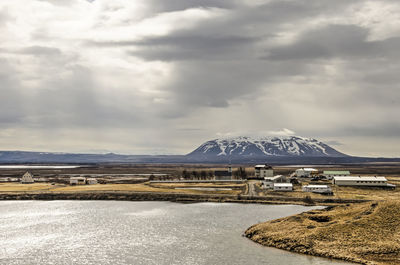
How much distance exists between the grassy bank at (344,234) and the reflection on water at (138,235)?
270 cm

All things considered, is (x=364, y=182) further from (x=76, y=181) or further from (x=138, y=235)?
(x=76, y=181)

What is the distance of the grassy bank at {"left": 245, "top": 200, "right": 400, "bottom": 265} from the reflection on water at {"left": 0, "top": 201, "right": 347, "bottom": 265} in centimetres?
270

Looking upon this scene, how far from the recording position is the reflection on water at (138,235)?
157 feet

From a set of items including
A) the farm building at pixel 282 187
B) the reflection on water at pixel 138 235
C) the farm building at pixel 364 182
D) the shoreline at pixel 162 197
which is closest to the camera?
the reflection on water at pixel 138 235

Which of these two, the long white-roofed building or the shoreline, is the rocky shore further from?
the long white-roofed building

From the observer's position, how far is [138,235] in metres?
62.1

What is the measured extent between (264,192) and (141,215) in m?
47.0

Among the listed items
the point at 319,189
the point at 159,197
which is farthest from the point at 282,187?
the point at 159,197

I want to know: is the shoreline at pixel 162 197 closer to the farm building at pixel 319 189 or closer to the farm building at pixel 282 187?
the farm building at pixel 319 189

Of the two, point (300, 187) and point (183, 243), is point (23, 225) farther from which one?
point (300, 187)

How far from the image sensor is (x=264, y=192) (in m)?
116

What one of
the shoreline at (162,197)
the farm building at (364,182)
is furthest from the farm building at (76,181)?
the farm building at (364,182)

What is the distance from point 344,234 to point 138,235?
32.8 m

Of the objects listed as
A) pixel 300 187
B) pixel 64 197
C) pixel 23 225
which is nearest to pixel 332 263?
pixel 23 225
